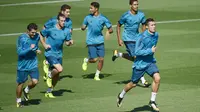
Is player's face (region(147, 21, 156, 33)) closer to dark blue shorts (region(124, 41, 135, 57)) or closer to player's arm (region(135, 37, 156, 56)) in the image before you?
player's arm (region(135, 37, 156, 56))

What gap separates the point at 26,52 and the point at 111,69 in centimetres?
536

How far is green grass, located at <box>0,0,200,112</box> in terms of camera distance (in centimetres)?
1873

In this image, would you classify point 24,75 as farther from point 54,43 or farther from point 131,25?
point 131,25

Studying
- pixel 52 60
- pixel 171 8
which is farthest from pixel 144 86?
pixel 171 8

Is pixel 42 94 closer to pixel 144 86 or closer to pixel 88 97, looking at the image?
pixel 88 97

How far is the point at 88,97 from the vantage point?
19547 millimetres

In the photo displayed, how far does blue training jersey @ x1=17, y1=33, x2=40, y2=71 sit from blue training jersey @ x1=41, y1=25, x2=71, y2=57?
1.02 meters

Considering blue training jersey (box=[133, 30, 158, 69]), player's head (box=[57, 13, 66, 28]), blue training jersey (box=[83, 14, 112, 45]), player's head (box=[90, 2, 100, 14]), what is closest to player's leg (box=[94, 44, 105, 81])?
blue training jersey (box=[83, 14, 112, 45])

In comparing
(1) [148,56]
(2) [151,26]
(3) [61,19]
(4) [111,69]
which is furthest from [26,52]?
(4) [111,69]

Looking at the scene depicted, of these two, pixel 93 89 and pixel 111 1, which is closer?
pixel 93 89

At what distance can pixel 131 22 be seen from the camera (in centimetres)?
2145

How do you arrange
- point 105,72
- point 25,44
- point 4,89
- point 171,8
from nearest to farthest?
point 25,44, point 4,89, point 105,72, point 171,8

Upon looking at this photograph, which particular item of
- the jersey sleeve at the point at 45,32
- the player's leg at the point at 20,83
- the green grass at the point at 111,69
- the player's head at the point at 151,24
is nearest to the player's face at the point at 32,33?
the player's leg at the point at 20,83

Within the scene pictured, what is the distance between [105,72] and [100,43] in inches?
51.1
